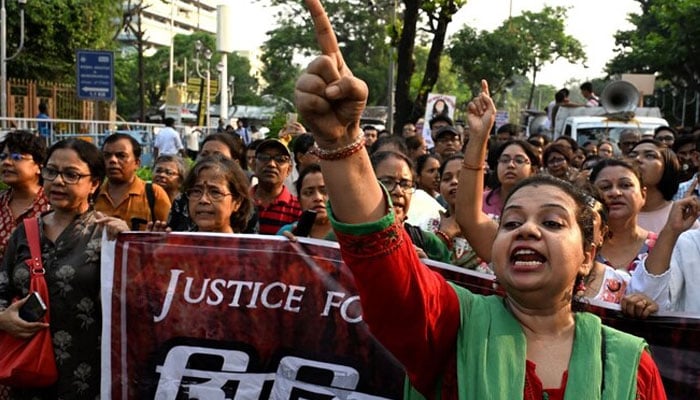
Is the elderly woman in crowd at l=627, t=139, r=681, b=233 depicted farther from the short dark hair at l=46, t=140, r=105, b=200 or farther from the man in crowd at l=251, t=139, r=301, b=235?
the short dark hair at l=46, t=140, r=105, b=200

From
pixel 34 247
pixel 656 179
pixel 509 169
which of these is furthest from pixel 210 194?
pixel 656 179

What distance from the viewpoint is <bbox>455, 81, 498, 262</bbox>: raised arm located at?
3236mm

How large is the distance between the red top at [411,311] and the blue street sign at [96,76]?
1147 centimetres

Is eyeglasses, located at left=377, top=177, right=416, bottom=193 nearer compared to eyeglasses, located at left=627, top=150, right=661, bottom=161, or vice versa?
eyeglasses, located at left=377, top=177, right=416, bottom=193

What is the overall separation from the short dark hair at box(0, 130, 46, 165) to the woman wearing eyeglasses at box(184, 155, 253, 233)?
1.00m

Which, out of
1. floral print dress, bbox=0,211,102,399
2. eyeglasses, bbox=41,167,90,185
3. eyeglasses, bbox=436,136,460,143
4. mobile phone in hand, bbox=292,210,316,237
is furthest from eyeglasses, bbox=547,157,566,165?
floral print dress, bbox=0,211,102,399

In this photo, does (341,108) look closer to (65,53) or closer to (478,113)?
(478,113)

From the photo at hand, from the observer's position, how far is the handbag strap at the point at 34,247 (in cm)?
347

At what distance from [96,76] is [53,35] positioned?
20.0 meters

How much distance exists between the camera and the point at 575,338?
2186mm

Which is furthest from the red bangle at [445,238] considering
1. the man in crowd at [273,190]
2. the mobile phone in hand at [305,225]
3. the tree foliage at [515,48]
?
the tree foliage at [515,48]

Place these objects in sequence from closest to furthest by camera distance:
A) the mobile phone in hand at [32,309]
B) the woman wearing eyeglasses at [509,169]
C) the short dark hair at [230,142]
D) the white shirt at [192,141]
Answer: the mobile phone in hand at [32,309] → the woman wearing eyeglasses at [509,169] → the short dark hair at [230,142] → the white shirt at [192,141]

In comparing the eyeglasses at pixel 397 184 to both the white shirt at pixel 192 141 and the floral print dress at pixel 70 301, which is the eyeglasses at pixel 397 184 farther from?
the white shirt at pixel 192 141

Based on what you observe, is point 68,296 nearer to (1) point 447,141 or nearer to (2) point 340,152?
(2) point 340,152
